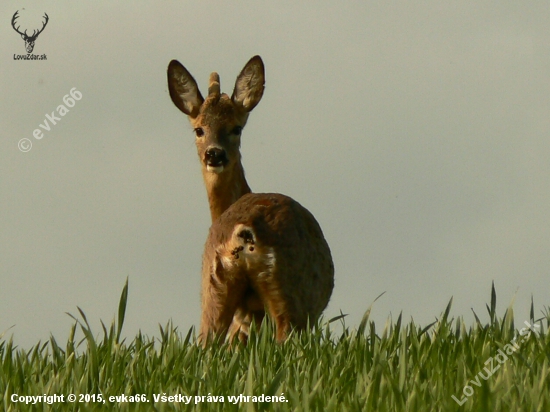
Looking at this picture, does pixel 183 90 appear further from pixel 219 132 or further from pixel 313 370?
pixel 313 370

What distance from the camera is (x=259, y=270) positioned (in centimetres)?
744

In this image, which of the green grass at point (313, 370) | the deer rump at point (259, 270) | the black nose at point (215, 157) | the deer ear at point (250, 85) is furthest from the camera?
the deer ear at point (250, 85)

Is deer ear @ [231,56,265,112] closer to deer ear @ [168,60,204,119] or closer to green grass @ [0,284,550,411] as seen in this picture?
deer ear @ [168,60,204,119]

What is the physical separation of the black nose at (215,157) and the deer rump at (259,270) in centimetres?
166

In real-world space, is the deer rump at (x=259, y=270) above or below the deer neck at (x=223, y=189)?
below

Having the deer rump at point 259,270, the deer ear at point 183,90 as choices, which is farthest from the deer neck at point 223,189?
the deer rump at point 259,270

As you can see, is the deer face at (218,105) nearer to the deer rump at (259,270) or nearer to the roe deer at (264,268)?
the roe deer at (264,268)

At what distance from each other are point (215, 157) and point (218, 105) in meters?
0.79

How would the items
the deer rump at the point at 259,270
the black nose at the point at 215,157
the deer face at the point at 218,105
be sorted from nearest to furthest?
1. the deer rump at the point at 259,270
2. the black nose at the point at 215,157
3. the deer face at the point at 218,105

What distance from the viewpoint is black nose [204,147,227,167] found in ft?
30.9

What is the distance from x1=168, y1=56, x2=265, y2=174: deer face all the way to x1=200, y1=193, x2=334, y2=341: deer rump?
2.02 metres

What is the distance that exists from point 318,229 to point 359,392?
Result: 3.39 metres

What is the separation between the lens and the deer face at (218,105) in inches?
383

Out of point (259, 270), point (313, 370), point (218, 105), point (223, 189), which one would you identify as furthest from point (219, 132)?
point (313, 370)
